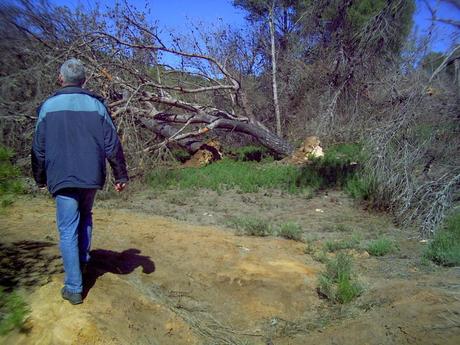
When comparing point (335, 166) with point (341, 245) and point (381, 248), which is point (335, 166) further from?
point (381, 248)

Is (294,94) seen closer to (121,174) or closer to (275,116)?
(275,116)

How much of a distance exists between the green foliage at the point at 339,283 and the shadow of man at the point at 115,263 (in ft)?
5.85

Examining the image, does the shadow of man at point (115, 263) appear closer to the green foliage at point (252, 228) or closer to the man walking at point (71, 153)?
the man walking at point (71, 153)

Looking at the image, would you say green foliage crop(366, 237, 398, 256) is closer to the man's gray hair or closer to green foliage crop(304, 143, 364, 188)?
green foliage crop(304, 143, 364, 188)

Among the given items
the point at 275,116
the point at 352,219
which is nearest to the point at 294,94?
the point at 275,116

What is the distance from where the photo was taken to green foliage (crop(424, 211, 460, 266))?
554 cm

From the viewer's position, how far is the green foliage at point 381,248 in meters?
6.12

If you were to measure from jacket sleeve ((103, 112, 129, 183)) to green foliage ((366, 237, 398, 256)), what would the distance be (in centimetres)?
356

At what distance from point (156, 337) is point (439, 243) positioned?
386 centimetres

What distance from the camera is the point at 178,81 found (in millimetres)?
13227

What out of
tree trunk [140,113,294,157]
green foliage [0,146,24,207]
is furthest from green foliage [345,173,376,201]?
green foliage [0,146,24,207]

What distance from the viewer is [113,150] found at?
12.6ft

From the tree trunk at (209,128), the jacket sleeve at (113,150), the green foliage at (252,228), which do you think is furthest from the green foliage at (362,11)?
the jacket sleeve at (113,150)

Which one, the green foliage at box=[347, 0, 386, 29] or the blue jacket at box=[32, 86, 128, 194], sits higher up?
the green foliage at box=[347, 0, 386, 29]
